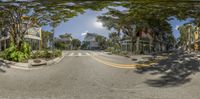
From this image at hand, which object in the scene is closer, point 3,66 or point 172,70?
point 172,70

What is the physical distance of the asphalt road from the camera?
2.29m

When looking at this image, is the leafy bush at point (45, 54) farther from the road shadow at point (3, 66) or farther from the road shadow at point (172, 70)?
the road shadow at point (172, 70)

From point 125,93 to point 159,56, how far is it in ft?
1.35

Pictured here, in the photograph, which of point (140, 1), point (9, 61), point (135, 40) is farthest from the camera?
point (9, 61)

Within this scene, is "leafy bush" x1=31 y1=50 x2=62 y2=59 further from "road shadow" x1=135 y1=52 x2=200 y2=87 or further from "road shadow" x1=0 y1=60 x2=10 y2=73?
"road shadow" x1=135 y1=52 x2=200 y2=87

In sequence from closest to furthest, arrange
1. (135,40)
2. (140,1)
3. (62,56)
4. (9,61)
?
(140,1), (135,40), (62,56), (9,61)

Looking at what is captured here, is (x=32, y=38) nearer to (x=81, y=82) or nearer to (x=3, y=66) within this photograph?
(x=3, y=66)

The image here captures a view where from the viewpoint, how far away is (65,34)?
7.37 feet

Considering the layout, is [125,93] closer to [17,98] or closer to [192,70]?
[192,70]

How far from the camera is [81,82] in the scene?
240 cm

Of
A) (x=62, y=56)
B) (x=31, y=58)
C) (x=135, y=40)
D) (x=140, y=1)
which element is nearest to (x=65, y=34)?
(x=62, y=56)

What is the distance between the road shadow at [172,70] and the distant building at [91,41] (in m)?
0.40

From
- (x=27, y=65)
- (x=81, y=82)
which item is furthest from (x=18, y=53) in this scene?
(x=81, y=82)

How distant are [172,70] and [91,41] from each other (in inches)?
27.2
